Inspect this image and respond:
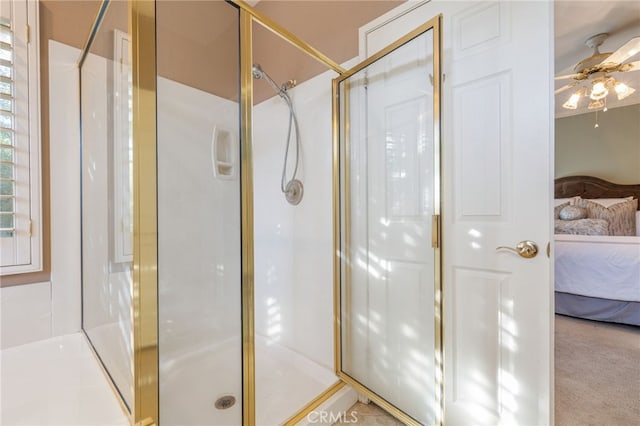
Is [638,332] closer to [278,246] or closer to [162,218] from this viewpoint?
[278,246]

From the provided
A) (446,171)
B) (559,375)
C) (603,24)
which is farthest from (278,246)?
(603,24)

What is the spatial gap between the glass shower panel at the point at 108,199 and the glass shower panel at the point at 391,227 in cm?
111

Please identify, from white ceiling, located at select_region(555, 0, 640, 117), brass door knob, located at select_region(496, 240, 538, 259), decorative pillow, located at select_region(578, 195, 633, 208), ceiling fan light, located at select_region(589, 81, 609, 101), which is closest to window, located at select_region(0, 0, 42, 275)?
brass door knob, located at select_region(496, 240, 538, 259)

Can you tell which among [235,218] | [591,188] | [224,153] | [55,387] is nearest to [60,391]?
[55,387]

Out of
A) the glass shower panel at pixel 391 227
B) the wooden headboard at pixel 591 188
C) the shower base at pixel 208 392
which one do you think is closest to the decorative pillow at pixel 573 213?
the wooden headboard at pixel 591 188

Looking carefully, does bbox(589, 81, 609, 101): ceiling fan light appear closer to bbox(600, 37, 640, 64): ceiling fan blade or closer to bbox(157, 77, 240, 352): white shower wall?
bbox(600, 37, 640, 64): ceiling fan blade

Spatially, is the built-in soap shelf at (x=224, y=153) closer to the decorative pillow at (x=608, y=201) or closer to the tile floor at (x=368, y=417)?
the tile floor at (x=368, y=417)

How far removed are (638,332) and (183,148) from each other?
3929mm

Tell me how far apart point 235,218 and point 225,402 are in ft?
2.41

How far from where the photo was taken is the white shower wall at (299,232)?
1815 millimetres

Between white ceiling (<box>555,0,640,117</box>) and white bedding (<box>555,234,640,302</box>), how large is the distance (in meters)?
1.79

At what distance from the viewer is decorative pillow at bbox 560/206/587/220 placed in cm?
368

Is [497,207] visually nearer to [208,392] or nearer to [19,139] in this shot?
[208,392]

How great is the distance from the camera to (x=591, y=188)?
12.8ft
